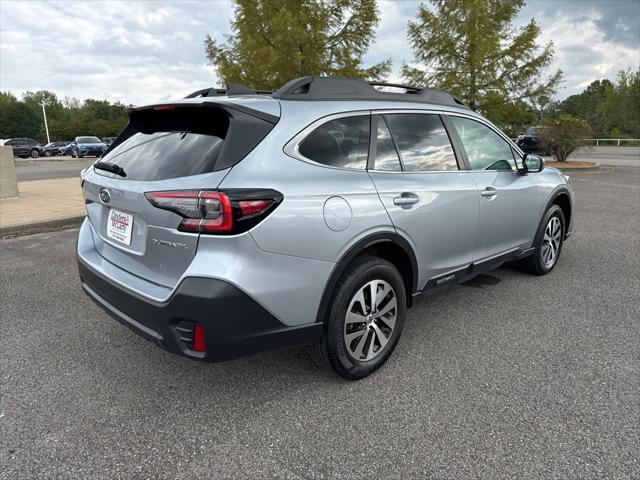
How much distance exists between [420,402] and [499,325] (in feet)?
4.46

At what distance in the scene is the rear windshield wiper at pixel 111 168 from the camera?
8.97ft

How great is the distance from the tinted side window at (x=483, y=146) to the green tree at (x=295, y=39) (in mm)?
12140

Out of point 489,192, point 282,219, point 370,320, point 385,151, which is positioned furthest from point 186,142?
point 489,192

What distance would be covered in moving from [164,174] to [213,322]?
843mm

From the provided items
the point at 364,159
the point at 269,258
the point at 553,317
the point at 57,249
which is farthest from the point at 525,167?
the point at 57,249

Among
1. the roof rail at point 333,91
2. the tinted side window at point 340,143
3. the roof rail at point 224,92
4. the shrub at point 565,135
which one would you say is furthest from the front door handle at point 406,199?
the shrub at point 565,135

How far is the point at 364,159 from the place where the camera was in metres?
2.81

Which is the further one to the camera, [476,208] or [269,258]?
[476,208]

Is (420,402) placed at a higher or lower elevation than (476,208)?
lower

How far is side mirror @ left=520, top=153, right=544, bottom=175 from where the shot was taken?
4.16 m

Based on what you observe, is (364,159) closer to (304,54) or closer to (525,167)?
(525,167)

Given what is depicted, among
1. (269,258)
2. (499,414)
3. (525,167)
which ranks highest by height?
(525,167)

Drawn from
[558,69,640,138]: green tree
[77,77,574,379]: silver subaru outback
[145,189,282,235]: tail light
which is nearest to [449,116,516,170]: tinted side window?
[77,77,574,379]: silver subaru outback

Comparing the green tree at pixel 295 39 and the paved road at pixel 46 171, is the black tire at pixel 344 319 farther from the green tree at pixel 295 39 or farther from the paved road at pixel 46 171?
the paved road at pixel 46 171
